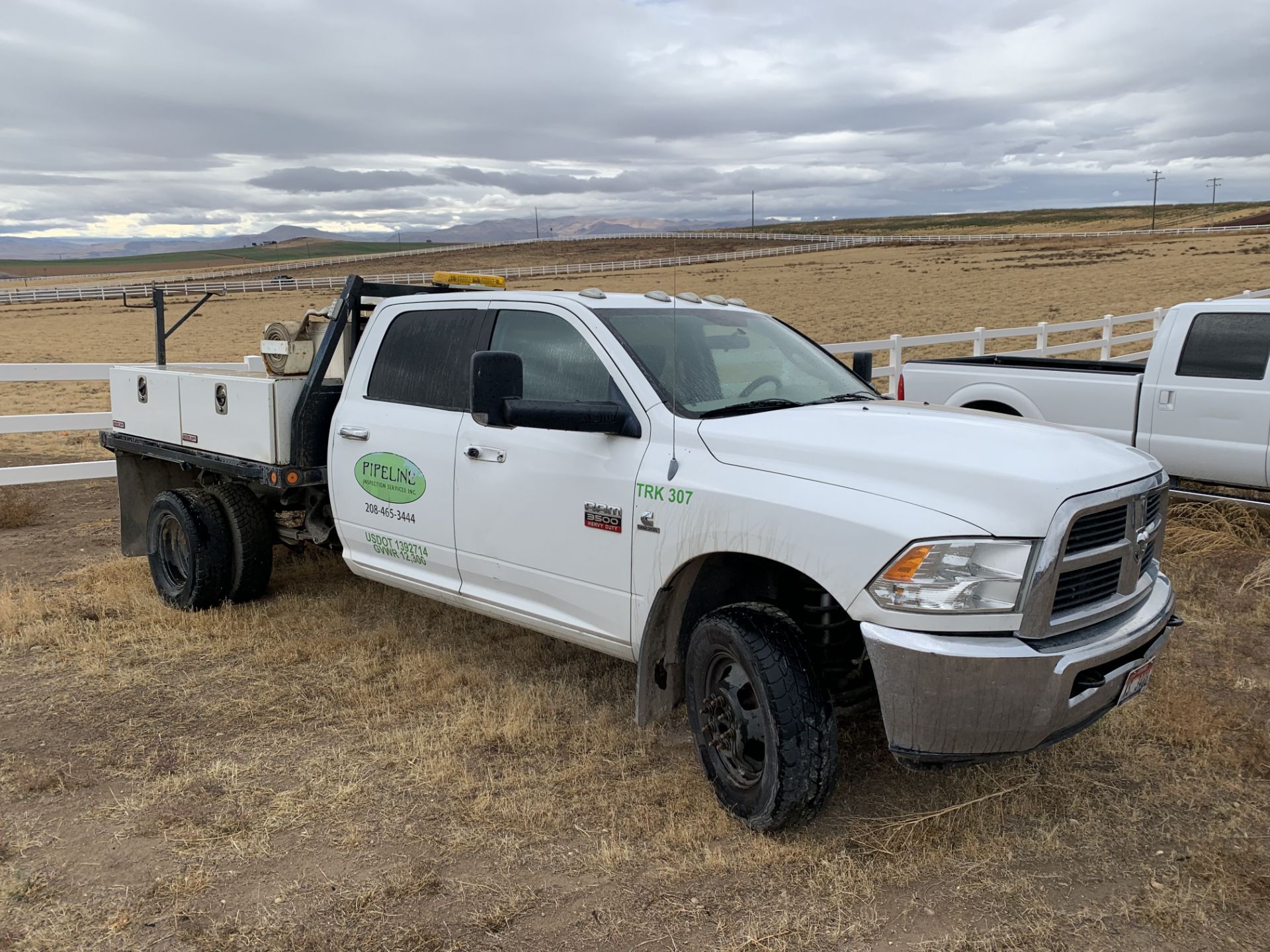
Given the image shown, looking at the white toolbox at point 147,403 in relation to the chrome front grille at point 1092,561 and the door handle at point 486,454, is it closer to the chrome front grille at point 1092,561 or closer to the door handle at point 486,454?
the door handle at point 486,454

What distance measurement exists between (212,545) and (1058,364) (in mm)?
6606

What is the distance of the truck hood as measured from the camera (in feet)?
10.4

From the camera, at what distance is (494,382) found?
3686mm

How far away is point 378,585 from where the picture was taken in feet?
22.5

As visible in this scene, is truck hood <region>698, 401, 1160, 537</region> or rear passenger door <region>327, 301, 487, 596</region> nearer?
truck hood <region>698, 401, 1160, 537</region>

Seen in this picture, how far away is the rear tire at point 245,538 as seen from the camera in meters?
6.16

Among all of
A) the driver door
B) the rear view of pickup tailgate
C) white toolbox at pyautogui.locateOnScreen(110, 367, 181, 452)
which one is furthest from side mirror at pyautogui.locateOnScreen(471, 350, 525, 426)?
the rear view of pickup tailgate

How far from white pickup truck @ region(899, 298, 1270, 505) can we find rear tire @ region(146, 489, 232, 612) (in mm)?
5569

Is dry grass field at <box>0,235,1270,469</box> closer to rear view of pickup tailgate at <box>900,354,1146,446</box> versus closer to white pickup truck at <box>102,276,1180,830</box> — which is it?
white pickup truck at <box>102,276,1180,830</box>

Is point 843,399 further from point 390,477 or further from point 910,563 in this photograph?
point 390,477

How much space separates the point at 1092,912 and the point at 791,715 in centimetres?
109

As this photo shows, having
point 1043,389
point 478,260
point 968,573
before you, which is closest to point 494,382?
point 968,573

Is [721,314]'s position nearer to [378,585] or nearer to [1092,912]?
[1092,912]

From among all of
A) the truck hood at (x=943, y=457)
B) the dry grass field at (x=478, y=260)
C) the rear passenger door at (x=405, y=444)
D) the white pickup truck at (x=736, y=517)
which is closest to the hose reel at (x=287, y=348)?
the white pickup truck at (x=736, y=517)
